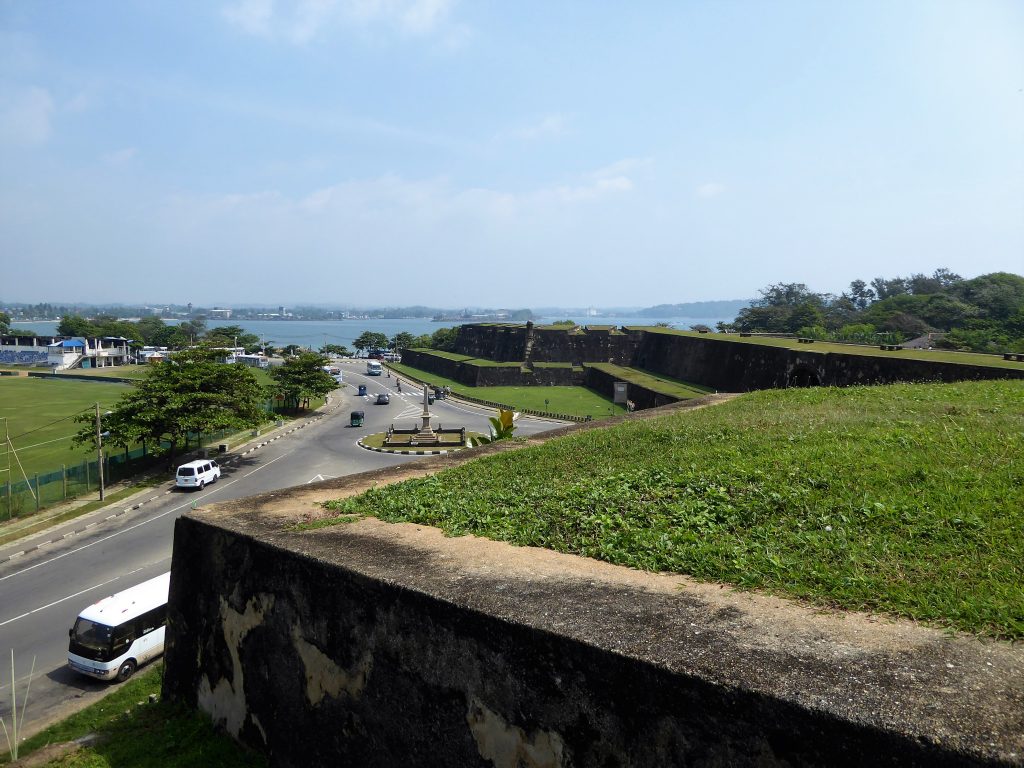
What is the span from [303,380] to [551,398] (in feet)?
43.3

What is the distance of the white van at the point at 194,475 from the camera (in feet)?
55.4

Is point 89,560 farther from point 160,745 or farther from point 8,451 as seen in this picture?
point 8,451

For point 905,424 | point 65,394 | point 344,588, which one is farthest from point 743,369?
point 65,394

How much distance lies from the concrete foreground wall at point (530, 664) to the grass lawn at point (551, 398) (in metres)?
23.3

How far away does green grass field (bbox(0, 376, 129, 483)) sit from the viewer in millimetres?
19500

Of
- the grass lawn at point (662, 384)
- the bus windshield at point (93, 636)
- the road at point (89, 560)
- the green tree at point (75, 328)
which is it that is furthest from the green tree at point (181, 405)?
the green tree at point (75, 328)

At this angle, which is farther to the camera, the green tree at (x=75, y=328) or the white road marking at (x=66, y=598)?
the green tree at (x=75, y=328)

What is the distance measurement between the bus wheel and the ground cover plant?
16.1ft

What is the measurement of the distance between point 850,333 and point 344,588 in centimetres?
4845

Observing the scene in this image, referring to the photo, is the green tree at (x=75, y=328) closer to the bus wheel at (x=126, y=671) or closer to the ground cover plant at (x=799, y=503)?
the bus wheel at (x=126, y=671)

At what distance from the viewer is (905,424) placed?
6020 millimetres

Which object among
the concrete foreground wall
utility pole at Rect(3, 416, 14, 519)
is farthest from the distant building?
the concrete foreground wall

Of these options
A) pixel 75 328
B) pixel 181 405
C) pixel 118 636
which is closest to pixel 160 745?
pixel 118 636

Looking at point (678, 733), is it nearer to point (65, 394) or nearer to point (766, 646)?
point (766, 646)
